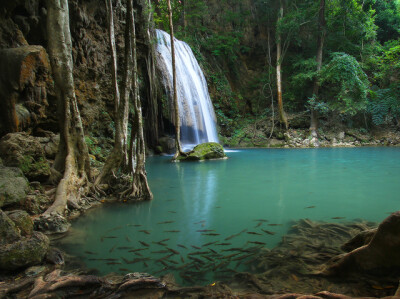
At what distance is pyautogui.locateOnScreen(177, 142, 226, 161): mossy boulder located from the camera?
1120cm

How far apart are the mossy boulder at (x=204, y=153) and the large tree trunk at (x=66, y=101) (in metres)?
6.40

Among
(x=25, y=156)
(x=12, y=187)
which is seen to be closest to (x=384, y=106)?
(x=25, y=156)

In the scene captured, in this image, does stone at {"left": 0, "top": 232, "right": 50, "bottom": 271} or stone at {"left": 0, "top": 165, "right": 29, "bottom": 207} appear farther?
stone at {"left": 0, "top": 165, "right": 29, "bottom": 207}

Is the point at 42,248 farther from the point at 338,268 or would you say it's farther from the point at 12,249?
the point at 338,268

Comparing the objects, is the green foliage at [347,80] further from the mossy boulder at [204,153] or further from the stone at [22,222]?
the stone at [22,222]

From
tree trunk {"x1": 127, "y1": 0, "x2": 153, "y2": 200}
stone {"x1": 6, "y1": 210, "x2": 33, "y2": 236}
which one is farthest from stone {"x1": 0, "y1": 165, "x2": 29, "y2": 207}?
tree trunk {"x1": 127, "y1": 0, "x2": 153, "y2": 200}

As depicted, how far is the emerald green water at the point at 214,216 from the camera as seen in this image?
2.56m

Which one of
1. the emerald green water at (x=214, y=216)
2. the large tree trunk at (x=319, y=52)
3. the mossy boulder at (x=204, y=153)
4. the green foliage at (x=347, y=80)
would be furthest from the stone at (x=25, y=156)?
the large tree trunk at (x=319, y=52)

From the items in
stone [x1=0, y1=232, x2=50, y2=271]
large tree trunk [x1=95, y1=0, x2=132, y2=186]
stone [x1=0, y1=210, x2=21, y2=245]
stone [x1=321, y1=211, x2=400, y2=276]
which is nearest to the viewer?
stone [x1=321, y1=211, x2=400, y2=276]

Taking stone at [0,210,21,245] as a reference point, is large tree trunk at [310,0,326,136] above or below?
above

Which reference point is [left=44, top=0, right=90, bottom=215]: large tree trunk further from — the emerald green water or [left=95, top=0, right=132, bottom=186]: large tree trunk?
the emerald green water

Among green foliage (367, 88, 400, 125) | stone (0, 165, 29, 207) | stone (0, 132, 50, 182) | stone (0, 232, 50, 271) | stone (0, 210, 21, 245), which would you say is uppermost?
green foliage (367, 88, 400, 125)

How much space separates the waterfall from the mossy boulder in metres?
2.77

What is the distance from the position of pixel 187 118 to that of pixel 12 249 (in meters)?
13.1
